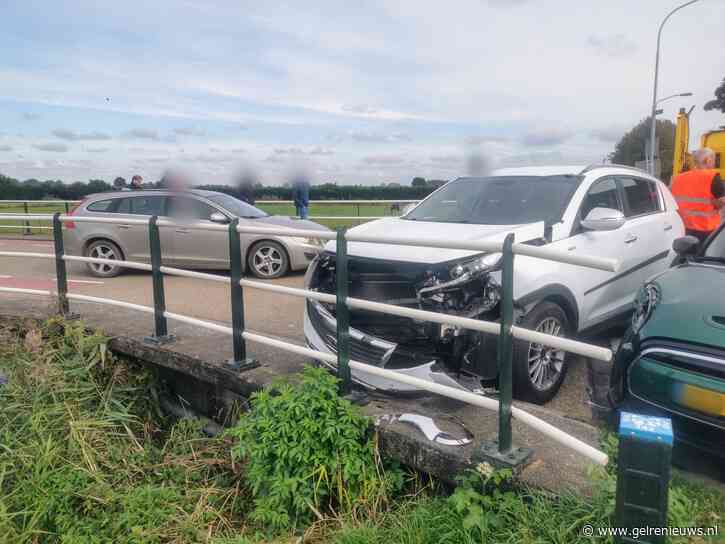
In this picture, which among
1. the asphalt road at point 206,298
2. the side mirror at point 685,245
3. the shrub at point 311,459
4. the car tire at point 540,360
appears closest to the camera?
the shrub at point 311,459

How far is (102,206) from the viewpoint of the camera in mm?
10469

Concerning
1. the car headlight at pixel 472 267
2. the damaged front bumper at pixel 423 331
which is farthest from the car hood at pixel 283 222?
the car headlight at pixel 472 267

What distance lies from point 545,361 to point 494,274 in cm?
83

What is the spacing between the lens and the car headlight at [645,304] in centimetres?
363

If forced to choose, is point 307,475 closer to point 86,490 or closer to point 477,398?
point 477,398

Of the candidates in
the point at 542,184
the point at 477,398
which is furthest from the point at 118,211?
the point at 477,398

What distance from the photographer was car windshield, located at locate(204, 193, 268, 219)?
32.3 ft

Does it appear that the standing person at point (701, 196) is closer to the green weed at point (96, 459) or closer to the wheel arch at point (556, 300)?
the wheel arch at point (556, 300)

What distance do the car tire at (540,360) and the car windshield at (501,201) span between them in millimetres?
837

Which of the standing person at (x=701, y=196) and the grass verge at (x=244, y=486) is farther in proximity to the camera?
the standing person at (x=701, y=196)

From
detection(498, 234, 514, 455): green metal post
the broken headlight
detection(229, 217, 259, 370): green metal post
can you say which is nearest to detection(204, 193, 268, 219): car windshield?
detection(229, 217, 259, 370): green metal post

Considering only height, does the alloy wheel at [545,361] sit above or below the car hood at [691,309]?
below

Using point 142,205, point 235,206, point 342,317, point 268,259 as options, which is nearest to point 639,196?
point 342,317

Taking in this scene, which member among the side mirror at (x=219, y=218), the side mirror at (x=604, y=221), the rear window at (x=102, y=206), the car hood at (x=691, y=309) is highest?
the rear window at (x=102, y=206)
